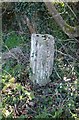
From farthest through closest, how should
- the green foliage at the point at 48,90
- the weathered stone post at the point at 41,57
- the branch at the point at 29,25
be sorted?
the branch at the point at 29,25
the weathered stone post at the point at 41,57
the green foliage at the point at 48,90

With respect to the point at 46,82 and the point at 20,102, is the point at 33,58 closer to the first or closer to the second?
the point at 46,82

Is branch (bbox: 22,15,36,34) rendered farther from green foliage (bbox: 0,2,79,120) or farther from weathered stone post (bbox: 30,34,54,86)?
weathered stone post (bbox: 30,34,54,86)

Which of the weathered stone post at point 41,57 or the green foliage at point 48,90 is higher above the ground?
the weathered stone post at point 41,57

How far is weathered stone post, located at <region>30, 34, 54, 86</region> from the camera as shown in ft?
12.1

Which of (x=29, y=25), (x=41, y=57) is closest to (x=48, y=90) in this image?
(x=41, y=57)

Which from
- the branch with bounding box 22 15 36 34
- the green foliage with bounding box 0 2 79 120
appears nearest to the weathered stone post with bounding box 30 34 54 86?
the green foliage with bounding box 0 2 79 120

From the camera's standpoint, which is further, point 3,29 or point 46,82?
point 3,29

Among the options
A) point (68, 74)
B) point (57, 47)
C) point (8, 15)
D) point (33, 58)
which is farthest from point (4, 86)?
point (8, 15)

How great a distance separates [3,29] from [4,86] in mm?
2837

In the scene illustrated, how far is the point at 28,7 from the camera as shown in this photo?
6.15m

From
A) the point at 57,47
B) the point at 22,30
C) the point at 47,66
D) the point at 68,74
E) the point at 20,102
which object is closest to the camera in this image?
the point at 20,102

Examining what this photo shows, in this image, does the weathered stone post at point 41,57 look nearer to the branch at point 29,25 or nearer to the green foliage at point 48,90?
the green foliage at point 48,90

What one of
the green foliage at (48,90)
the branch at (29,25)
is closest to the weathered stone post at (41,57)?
the green foliage at (48,90)

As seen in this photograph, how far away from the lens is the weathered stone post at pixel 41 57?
3.70 meters
